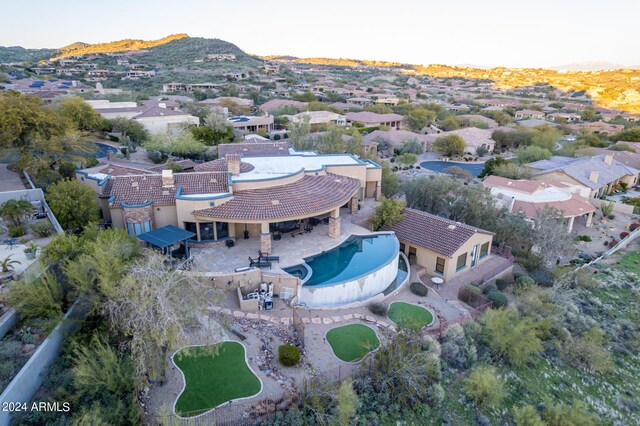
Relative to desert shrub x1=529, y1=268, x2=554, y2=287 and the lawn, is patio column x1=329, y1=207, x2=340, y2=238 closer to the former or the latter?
desert shrub x1=529, y1=268, x2=554, y2=287

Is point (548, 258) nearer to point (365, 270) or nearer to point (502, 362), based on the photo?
point (502, 362)

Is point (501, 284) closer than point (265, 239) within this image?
No

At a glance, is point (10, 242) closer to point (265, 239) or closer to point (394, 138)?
point (265, 239)

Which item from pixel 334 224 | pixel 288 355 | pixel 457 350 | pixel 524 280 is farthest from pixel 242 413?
pixel 524 280

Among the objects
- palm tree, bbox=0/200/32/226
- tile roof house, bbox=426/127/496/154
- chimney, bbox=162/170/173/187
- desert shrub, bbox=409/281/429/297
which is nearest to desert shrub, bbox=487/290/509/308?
desert shrub, bbox=409/281/429/297

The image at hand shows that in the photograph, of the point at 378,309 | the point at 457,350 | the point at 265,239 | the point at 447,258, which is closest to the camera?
the point at 457,350

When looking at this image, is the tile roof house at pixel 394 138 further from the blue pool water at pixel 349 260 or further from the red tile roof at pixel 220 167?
the blue pool water at pixel 349 260

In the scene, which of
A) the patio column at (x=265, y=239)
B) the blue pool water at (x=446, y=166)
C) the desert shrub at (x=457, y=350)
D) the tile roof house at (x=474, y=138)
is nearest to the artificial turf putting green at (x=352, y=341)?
the desert shrub at (x=457, y=350)
